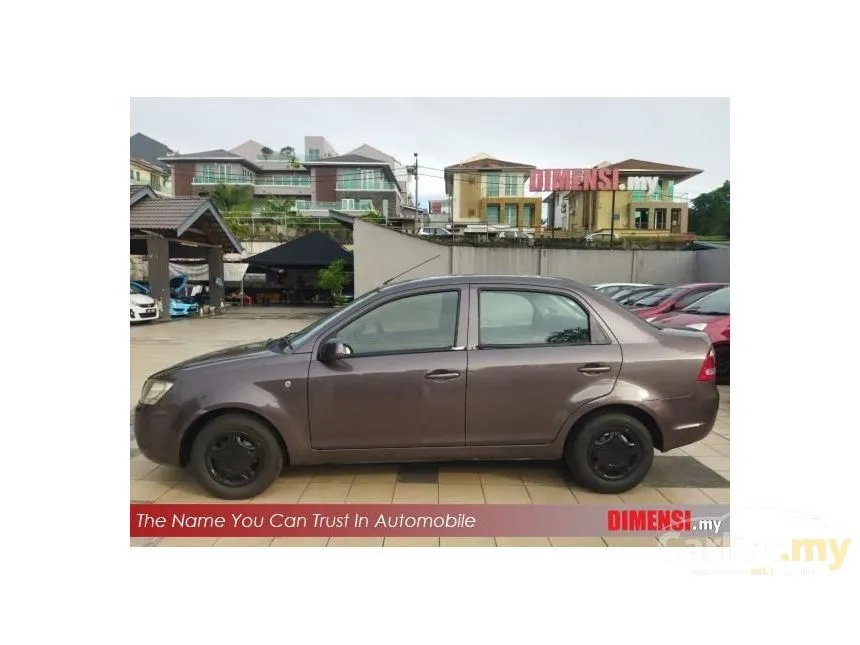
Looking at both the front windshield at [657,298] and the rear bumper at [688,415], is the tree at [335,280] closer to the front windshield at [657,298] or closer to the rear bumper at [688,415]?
the front windshield at [657,298]

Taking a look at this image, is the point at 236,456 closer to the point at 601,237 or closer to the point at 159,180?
the point at 601,237

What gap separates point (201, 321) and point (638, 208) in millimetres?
11383

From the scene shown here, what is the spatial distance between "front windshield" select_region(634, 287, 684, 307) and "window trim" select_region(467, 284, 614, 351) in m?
5.26

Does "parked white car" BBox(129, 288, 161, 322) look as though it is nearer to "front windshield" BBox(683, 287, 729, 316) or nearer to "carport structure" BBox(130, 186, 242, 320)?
"carport structure" BBox(130, 186, 242, 320)

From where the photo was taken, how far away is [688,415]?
10.2ft

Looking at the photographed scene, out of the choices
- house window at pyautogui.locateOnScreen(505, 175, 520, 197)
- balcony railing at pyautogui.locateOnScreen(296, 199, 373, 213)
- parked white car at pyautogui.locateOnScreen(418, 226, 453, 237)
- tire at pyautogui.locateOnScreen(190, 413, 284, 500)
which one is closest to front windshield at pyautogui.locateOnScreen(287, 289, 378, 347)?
tire at pyautogui.locateOnScreen(190, 413, 284, 500)

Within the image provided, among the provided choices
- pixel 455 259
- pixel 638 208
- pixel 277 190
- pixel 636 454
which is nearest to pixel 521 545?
pixel 636 454

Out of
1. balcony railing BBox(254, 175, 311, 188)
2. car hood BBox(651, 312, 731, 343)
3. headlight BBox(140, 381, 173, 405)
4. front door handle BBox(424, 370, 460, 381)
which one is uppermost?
balcony railing BBox(254, 175, 311, 188)

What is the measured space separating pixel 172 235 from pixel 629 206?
29.3 feet

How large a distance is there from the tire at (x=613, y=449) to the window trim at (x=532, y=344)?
1.69 feet

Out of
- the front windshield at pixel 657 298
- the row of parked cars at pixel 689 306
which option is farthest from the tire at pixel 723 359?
the front windshield at pixel 657 298

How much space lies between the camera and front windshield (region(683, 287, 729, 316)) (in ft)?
19.3

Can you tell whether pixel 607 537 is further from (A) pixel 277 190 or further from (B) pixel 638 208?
(A) pixel 277 190

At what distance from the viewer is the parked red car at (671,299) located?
688 cm
